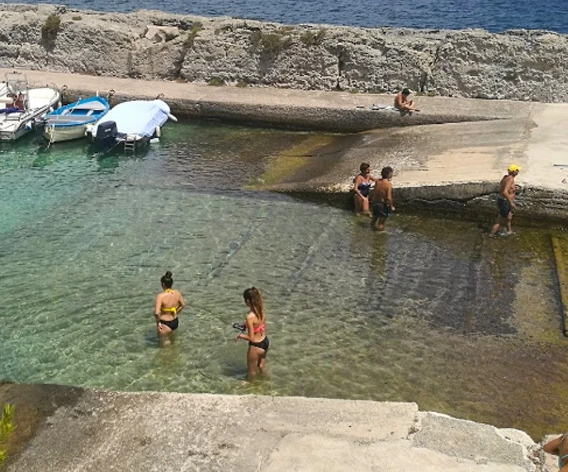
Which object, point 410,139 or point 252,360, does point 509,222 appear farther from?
point 252,360

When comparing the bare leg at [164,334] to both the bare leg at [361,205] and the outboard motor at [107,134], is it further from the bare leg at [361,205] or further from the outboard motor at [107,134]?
the outboard motor at [107,134]

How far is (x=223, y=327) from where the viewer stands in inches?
421

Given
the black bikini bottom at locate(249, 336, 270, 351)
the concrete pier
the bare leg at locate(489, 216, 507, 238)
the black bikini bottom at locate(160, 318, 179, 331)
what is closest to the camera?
the black bikini bottom at locate(249, 336, 270, 351)

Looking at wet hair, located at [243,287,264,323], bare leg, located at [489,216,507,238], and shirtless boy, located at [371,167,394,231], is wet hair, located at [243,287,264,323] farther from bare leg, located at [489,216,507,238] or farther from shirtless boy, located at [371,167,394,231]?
bare leg, located at [489,216,507,238]

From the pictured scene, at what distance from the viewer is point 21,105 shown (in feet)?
67.3

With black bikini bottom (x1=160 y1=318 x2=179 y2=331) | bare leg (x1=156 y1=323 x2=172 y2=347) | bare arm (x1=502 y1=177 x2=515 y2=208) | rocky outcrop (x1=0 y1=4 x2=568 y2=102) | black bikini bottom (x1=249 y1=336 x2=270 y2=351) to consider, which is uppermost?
rocky outcrop (x1=0 y1=4 x2=568 y2=102)

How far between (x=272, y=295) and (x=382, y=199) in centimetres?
380

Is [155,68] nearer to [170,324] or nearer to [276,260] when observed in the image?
[276,260]

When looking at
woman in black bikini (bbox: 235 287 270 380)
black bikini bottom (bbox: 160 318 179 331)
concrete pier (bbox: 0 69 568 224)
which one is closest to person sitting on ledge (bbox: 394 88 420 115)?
concrete pier (bbox: 0 69 568 224)

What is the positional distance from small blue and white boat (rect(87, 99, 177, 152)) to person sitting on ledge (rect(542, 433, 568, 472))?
14130 millimetres

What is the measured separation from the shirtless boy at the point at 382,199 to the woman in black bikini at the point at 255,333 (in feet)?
18.7

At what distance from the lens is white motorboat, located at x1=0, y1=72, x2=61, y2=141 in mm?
19542

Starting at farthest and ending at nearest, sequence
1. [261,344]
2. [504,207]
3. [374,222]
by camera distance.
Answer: [374,222], [504,207], [261,344]

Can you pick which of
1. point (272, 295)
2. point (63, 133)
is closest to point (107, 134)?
point (63, 133)
